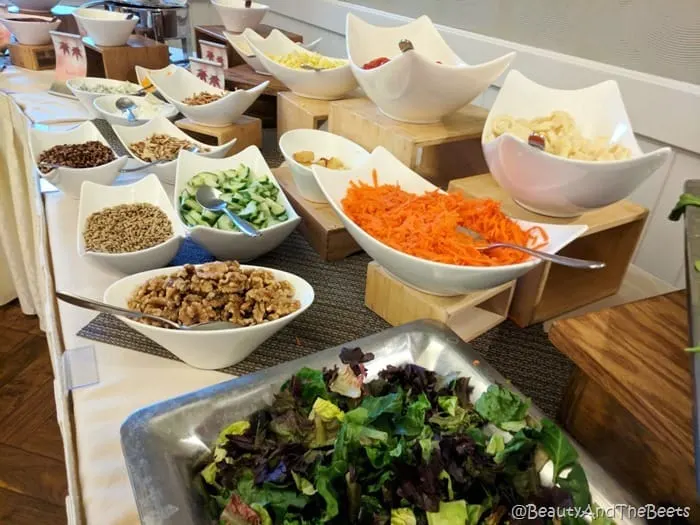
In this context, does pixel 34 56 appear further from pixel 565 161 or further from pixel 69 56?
pixel 565 161

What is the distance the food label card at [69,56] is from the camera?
5.13 ft

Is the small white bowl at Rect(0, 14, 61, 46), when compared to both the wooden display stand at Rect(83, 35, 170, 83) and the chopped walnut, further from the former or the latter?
the chopped walnut

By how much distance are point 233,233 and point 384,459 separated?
1.40 feet

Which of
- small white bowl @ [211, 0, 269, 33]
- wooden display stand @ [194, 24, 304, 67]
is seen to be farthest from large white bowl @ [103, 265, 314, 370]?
small white bowl @ [211, 0, 269, 33]

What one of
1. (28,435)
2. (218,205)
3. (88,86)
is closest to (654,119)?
(218,205)

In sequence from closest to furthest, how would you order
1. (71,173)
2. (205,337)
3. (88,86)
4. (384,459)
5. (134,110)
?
(384,459) < (205,337) < (71,173) < (134,110) < (88,86)

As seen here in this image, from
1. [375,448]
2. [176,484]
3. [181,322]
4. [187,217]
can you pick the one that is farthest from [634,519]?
[187,217]

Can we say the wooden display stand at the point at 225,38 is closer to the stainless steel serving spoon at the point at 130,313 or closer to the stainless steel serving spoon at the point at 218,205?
the stainless steel serving spoon at the point at 218,205

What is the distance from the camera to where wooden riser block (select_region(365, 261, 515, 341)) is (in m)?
0.72

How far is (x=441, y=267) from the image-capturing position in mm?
654

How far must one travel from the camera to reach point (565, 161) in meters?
0.69

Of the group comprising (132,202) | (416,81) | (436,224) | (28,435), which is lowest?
(28,435)

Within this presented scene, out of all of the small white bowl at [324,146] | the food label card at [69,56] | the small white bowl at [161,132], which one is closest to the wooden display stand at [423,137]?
the small white bowl at [324,146]

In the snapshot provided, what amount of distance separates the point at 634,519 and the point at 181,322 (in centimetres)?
51
